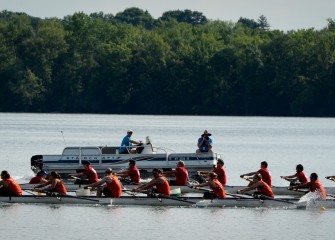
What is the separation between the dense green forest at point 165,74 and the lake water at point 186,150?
478 cm

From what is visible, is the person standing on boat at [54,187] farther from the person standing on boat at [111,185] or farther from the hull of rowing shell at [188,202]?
the person standing on boat at [111,185]

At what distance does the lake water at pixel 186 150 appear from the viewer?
104 ft

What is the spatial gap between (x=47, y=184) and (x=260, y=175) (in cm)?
631

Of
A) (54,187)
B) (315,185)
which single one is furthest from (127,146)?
(315,185)

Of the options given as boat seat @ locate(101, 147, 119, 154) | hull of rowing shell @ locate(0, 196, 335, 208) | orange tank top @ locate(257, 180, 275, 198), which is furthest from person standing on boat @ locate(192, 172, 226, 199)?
boat seat @ locate(101, 147, 119, 154)

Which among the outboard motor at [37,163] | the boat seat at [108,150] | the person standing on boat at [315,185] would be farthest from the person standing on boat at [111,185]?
the boat seat at [108,150]

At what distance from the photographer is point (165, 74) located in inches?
5074

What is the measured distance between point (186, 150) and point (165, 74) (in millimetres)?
63237

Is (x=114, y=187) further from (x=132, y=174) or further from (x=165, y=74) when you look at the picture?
(x=165, y=74)

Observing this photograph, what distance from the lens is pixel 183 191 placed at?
3809 centimetres

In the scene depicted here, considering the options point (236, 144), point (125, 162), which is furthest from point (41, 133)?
point (125, 162)

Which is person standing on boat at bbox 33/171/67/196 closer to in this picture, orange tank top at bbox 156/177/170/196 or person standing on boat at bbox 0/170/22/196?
person standing on boat at bbox 0/170/22/196

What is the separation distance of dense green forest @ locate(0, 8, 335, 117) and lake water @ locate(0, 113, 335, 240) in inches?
188

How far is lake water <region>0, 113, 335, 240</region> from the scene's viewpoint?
1252 inches
